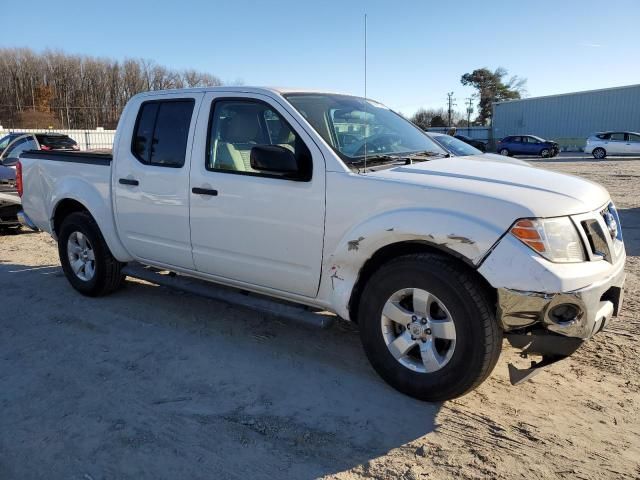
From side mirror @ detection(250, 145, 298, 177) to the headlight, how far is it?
1.53 metres

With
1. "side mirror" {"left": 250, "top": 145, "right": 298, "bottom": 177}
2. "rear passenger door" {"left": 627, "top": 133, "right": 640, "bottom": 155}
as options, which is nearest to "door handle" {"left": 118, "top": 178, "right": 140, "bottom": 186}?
"side mirror" {"left": 250, "top": 145, "right": 298, "bottom": 177}

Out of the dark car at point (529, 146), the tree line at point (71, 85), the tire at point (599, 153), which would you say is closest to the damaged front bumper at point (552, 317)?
the tire at point (599, 153)

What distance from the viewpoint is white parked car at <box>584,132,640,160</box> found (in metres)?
31.4

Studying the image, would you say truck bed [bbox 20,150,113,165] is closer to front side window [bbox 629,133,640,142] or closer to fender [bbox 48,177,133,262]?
fender [bbox 48,177,133,262]

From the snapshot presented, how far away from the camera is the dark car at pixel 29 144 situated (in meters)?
12.0

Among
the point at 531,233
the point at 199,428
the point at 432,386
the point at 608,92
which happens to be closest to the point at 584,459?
the point at 432,386

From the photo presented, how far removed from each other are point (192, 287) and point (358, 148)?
1926 mm

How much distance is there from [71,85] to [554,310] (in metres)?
77.4

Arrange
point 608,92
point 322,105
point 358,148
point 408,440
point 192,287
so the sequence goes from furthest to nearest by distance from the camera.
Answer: point 608,92
point 192,287
point 322,105
point 358,148
point 408,440

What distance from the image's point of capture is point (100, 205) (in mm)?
5254

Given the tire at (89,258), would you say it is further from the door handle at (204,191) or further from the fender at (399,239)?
the fender at (399,239)

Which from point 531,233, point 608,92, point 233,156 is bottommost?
point 531,233

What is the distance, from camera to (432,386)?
3314 mm

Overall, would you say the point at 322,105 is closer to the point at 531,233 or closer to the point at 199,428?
the point at 531,233
